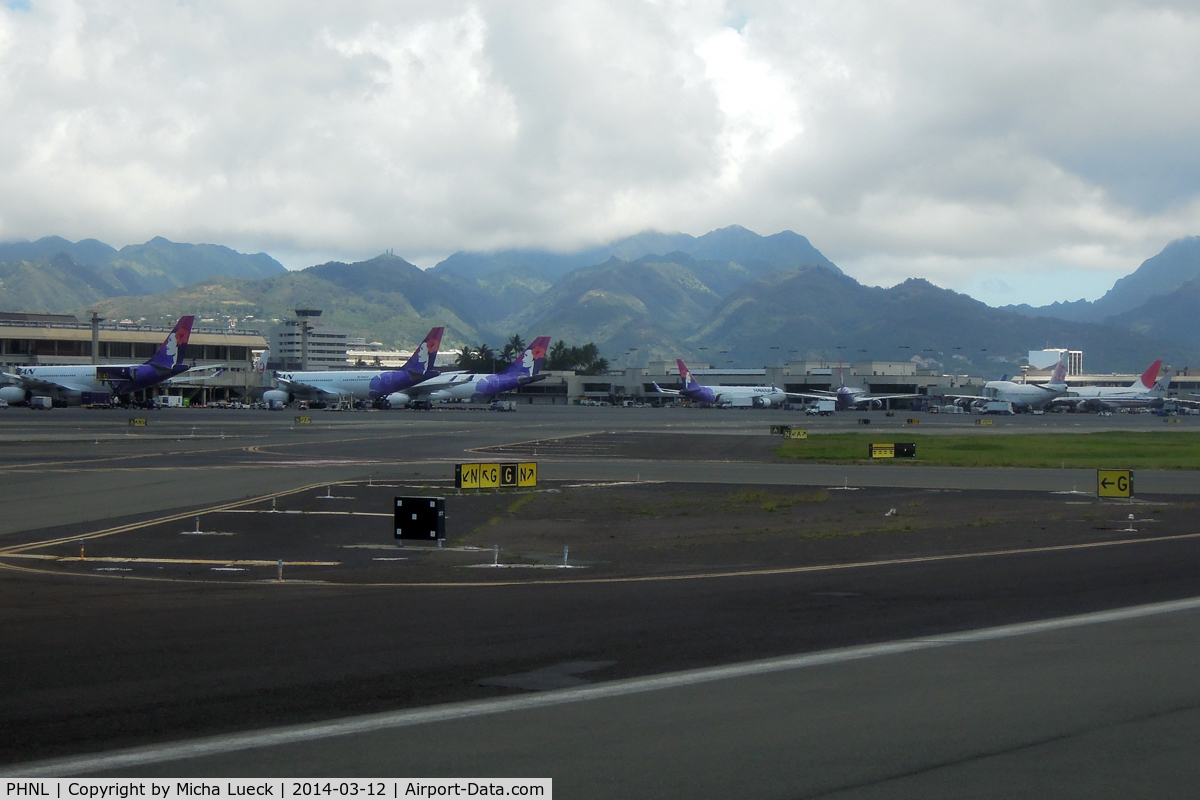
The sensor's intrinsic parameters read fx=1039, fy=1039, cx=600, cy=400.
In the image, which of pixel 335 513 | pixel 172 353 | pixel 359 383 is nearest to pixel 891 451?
pixel 335 513

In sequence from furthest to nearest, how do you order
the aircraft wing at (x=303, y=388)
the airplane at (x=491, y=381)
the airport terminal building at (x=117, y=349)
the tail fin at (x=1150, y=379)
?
the tail fin at (x=1150, y=379) → the airport terminal building at (x=117, y=349) → the airplane at (x=491, y=381) → the aircraft wing at (x=303, y=388)

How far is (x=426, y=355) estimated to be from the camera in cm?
12825

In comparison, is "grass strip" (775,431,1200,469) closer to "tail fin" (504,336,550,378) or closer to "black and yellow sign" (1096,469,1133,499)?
"black and yellow sign" (1096,469,1133,499)

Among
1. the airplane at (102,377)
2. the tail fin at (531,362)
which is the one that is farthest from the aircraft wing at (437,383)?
the airplane at (102,377)

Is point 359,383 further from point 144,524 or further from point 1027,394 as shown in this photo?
point 144,524

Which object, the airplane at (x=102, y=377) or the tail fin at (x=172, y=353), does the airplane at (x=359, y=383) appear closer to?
the airplane at (x=102, y=377)

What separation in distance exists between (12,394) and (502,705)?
125408 mm

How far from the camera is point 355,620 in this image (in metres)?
13.8

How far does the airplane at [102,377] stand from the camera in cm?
11431

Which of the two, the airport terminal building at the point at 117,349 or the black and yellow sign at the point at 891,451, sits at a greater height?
the airport terminal building at the point at 117,349

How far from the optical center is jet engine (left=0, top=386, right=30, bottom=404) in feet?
383

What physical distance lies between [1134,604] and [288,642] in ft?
39.9

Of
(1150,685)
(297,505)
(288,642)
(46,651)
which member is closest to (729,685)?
(1150,685)

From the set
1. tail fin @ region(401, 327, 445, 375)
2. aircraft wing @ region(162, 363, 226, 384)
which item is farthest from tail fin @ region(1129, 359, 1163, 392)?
aircraft wing @ region(162, 363, 226, 384)
